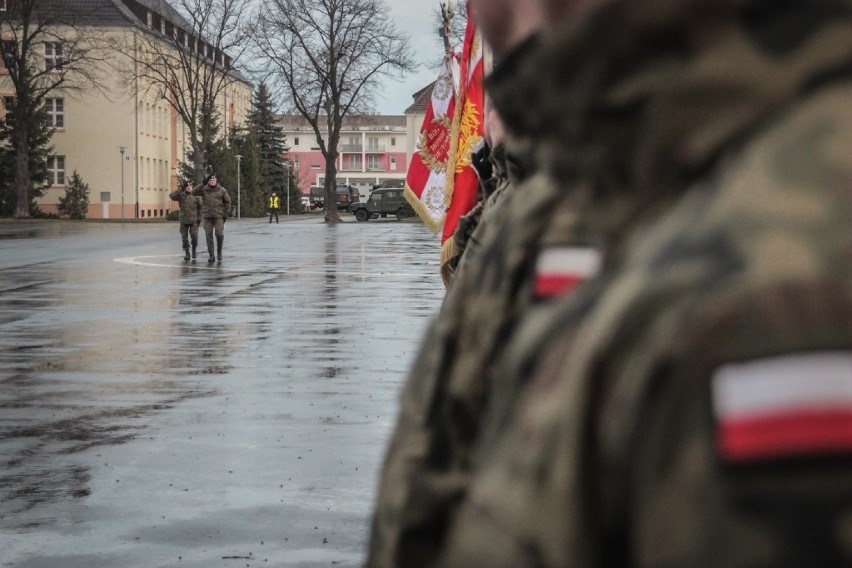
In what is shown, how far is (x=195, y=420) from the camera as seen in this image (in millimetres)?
8578

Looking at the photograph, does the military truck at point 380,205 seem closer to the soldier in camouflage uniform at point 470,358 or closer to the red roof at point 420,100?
the red roof at point 420,100

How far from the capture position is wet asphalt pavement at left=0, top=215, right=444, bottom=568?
18.9 ft

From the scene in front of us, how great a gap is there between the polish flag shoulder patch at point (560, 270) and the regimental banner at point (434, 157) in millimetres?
8505

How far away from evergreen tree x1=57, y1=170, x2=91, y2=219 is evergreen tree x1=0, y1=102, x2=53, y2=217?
1295 millimetres

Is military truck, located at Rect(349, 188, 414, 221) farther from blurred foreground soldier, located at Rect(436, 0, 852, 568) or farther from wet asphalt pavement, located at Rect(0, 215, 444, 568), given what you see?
blurred foreground soldier, located at Rect(436, 0, 852, 568)

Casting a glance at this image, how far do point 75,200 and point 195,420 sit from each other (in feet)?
233

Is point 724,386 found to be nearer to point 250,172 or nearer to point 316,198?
point 250,172

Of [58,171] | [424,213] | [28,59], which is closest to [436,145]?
[424,213]

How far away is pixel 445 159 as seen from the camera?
1033cm

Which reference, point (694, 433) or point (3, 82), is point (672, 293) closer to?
point (694, 433)

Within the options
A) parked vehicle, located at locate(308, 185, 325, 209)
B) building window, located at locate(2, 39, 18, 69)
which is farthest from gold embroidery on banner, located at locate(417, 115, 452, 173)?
parked vehicle, located at locate(308, 185, 325, 209)

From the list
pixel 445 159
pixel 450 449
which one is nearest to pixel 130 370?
pixel 445 159

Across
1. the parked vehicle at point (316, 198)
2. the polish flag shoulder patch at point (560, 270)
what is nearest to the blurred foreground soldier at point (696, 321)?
the polish flag shoulder patch at point (560, 270)

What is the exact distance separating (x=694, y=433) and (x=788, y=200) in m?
0.15
